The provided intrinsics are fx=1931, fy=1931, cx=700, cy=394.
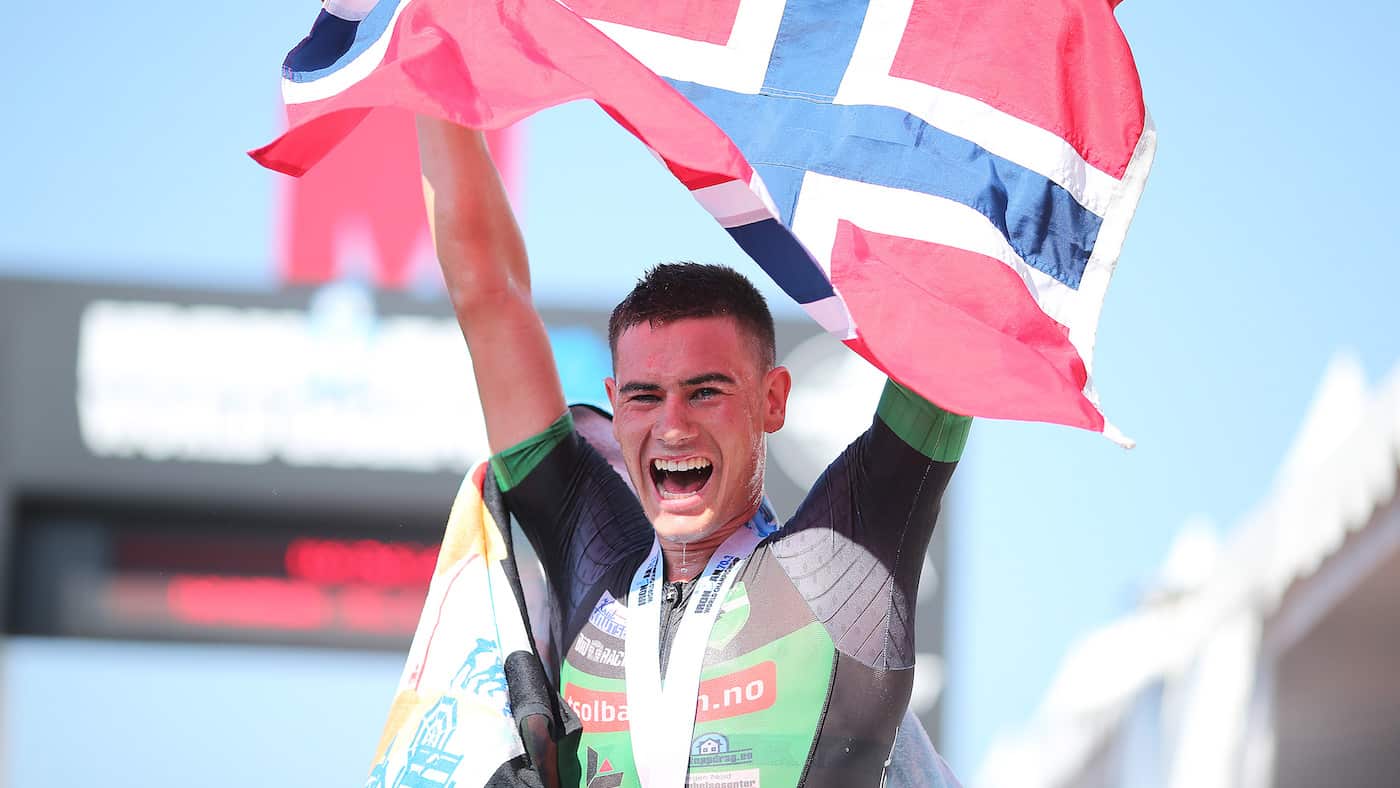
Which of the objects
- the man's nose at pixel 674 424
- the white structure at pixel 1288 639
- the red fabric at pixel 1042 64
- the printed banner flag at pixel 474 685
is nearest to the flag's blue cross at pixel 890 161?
the red fabric at pixel 1042 64

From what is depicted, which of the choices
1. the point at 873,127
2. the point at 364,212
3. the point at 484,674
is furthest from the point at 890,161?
the point at 364,212

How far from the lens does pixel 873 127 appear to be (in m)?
3.88

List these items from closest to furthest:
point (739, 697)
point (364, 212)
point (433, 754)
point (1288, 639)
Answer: point (739, 697) → point (433, 754) → point (1288, 639) → point (364, 212)

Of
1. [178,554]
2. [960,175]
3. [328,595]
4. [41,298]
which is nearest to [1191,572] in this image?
[328,595]

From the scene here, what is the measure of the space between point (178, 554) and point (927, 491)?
1155cm

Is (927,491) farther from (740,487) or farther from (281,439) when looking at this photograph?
(281,439)

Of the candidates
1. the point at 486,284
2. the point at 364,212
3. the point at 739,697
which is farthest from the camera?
the point at 364,212

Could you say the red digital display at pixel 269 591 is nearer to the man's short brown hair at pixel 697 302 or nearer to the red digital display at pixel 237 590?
the red digital display at pixel 237 590

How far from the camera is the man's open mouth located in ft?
12.2

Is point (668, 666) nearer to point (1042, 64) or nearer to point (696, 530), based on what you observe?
point (696, 530)

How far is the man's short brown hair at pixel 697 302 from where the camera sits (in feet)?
12.4

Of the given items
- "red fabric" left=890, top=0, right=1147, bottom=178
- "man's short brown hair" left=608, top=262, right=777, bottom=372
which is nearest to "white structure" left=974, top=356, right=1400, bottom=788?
"red fabric" left=890, top=0, right=1147, bottom=178

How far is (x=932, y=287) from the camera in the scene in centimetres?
371

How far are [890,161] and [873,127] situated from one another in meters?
0.08
